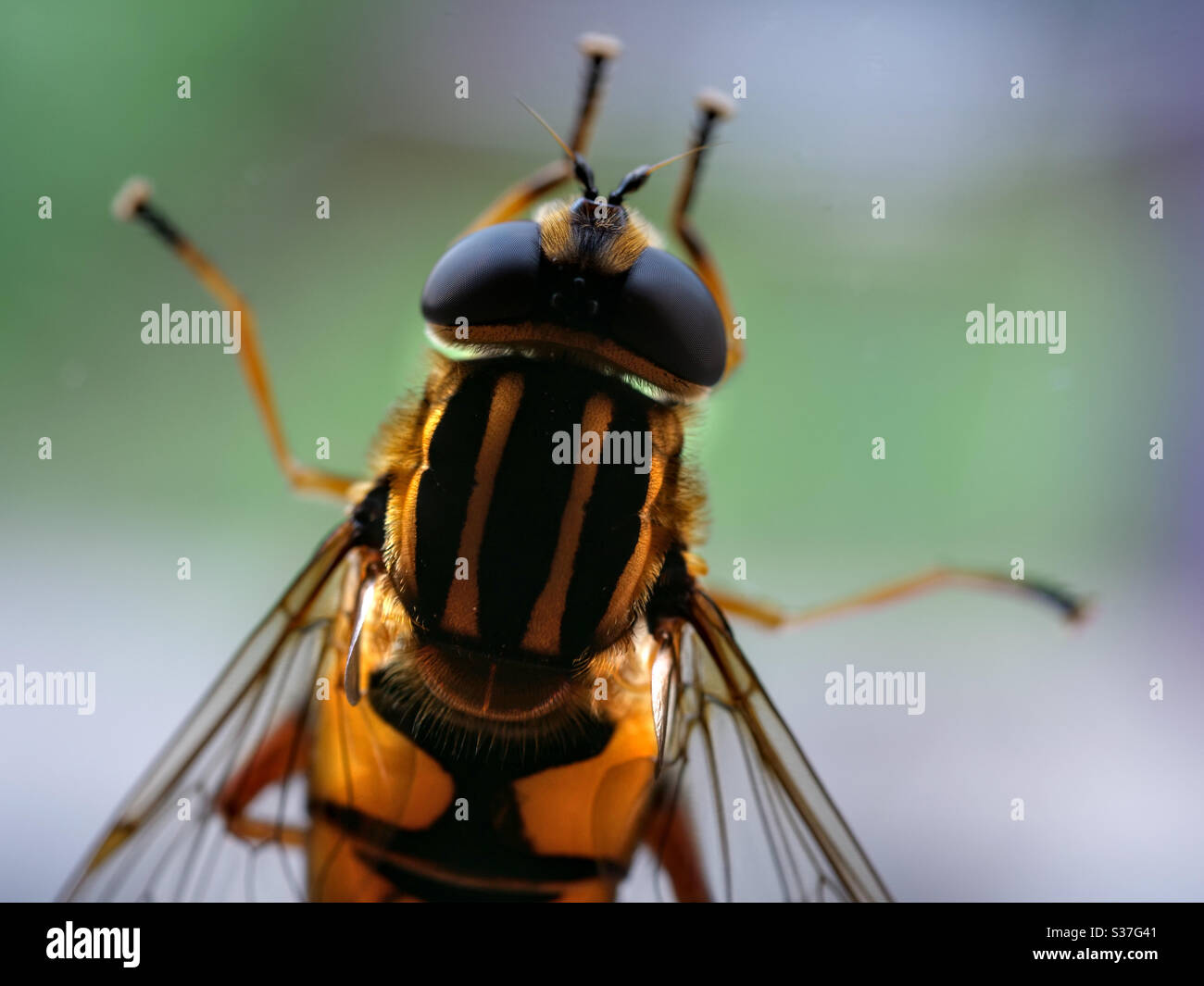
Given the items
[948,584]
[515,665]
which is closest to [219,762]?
[515,665]

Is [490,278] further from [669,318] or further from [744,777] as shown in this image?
[744,777]

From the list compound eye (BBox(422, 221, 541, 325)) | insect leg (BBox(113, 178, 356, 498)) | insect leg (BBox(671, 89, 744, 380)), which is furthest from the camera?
insect leg (BBox(113, 178, 356, 498))

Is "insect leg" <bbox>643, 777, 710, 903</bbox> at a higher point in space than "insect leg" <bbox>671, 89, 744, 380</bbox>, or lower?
lower

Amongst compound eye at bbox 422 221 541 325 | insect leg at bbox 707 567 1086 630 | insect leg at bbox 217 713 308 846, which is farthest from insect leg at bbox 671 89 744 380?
insect leg at bbox 217 713 308 846

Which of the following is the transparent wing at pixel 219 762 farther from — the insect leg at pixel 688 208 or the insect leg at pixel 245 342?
the insect leg at pixel 688 208

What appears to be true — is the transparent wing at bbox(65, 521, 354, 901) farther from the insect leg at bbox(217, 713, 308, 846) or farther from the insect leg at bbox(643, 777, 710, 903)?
the insect leg at bbox(643, 777, 710, 903)

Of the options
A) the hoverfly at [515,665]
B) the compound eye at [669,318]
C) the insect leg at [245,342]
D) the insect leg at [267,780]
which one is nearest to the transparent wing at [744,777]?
the hoverfly at [515,665]
